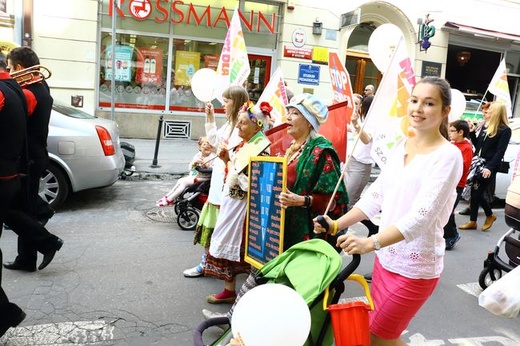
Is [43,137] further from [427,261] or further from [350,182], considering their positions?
[427,261]

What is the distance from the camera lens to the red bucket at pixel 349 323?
6.63 ft

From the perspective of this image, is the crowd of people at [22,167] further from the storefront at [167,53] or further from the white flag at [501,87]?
the storefront at [167,53]

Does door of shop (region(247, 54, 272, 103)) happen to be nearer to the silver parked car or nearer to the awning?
the awning

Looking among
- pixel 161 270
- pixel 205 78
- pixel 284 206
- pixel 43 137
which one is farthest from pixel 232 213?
pixel 205 78

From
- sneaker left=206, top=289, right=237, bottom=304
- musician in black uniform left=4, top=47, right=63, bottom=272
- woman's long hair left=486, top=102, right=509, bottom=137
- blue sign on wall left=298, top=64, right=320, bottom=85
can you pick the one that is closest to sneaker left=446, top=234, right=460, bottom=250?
woman's long hair left=486, top=102, right=509, bottom=137

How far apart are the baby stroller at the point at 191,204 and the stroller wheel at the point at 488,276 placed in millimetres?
3080

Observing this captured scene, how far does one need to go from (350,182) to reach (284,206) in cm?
226

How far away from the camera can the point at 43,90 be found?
4.34 m

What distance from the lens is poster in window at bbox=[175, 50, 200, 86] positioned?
12.4m

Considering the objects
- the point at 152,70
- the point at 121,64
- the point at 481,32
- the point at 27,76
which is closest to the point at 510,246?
the point at 27,76

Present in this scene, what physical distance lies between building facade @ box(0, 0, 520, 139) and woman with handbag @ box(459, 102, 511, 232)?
605 centimetres

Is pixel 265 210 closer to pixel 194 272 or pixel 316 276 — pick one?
pixel 316 276

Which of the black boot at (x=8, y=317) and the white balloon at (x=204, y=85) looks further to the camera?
the white balloon at (x=204, y=85)

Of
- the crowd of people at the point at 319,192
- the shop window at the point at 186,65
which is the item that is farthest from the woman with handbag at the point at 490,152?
the shop window at the point at 186,65
